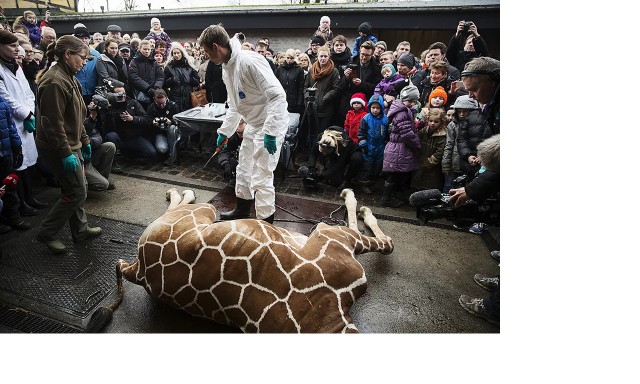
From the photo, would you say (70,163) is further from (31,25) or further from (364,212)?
(31,25)

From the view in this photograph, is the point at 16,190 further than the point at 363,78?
No

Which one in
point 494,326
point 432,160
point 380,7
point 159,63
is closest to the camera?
point 494,326

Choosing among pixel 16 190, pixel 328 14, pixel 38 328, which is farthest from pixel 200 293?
pixel 328 14

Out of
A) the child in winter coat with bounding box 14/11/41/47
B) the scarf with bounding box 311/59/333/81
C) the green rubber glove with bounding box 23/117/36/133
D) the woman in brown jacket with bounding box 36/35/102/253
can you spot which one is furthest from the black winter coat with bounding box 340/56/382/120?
the child in winter coat with bounding box 14/11/41/47

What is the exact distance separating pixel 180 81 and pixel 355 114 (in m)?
2.99

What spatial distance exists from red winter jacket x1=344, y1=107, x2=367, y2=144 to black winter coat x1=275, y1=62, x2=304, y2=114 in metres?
1.08

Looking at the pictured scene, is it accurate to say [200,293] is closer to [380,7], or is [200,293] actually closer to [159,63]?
Result: [159,63]

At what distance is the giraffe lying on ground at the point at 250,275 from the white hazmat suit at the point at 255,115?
→ 1.10m

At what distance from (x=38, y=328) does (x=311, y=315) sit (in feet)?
5.81

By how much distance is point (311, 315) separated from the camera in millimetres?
1772

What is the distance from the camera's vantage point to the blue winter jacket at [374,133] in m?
4.34

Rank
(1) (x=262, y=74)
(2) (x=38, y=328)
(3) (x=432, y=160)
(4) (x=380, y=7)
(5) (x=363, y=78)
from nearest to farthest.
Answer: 1. (2) (x=38, y=328)
2. (1) (x=262, y=74)
3. (3) (x=432, y=160)
4. (5) (x=363, y=78)
5. (4) (x=380, y=7)

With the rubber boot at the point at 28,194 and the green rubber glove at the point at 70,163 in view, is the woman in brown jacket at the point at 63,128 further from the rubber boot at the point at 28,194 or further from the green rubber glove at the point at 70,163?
the rubber boot at the point at 28,194

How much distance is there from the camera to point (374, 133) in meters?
4.38
